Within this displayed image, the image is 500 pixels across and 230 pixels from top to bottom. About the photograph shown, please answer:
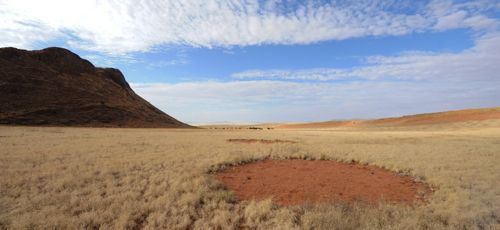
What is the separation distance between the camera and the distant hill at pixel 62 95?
56.3 metres

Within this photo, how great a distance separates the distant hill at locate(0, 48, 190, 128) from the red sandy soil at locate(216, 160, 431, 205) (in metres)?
49.4

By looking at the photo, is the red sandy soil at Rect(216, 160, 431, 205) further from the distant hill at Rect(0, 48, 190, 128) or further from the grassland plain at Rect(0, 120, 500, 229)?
the distant hill at Rect(0, 48, 190, 128)

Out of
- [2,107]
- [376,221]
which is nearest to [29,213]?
[376,221]

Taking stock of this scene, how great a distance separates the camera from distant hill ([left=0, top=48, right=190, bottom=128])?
56.3 m

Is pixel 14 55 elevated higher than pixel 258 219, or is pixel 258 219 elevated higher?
pixel 14 55

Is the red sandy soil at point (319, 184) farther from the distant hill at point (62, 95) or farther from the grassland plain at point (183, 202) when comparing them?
the distant hill at point (62, 95)

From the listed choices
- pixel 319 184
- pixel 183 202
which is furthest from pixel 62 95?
pixel 183 202

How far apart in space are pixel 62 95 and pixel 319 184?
6240cm

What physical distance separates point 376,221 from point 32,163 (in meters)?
13.7

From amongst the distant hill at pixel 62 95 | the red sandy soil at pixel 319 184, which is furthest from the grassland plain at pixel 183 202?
the distant hill at pixel 62 95

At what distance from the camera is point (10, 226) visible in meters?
7.44

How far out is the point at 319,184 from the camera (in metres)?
12.0

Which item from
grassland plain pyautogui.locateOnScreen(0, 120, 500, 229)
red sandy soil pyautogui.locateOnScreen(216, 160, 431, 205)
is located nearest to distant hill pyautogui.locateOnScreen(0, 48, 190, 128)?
grassland plain pyautogui.locateOnScreen(0, 120, 500, 229)

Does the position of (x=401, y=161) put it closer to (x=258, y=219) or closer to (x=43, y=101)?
(x=258, y=219)
